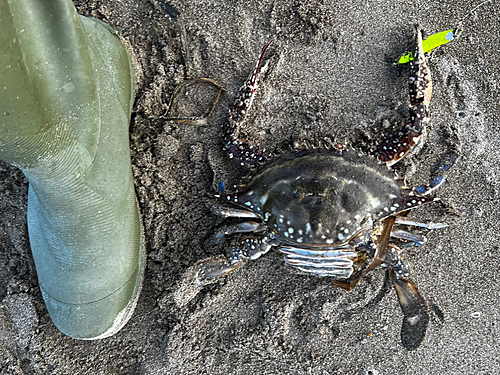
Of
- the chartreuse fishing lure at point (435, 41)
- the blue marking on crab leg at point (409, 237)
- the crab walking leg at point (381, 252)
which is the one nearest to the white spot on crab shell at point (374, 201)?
the crab walking leg at point (381, 252)

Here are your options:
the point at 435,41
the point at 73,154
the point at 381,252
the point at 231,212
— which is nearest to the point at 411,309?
the point at 381,252

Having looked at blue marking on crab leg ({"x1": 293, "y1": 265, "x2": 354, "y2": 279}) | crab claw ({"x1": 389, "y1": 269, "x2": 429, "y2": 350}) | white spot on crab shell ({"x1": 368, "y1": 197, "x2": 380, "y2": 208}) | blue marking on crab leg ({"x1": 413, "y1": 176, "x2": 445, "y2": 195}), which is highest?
blue marking on crab leg ({"x1": 413, "y1": 176, "x2": 445, "y2": 195})

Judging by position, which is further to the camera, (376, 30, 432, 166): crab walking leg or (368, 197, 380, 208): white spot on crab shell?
(376, 30, 432, 166): crab walking leg

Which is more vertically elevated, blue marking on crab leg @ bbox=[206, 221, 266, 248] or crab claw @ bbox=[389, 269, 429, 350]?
blue marking on crab leg @ bbox=[206, 221, 266, 248]

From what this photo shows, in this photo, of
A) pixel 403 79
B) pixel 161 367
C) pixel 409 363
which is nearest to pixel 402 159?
pixel 403 79

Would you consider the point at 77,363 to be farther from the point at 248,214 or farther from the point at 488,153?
the point at 488,153

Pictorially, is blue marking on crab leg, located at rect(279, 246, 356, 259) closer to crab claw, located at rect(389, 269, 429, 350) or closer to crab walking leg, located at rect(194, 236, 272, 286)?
crab walking leg, located at rect(194, 236, 272, 286)

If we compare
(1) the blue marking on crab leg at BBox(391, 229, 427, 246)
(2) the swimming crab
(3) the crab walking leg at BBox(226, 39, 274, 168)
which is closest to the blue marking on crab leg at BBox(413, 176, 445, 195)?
(2) the swimming crab

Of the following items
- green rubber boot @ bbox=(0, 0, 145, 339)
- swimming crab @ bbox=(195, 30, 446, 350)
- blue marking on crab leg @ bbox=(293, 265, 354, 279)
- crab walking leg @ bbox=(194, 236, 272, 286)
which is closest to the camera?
green rubber boot @ bbox=(0, 0, 145, 339)
